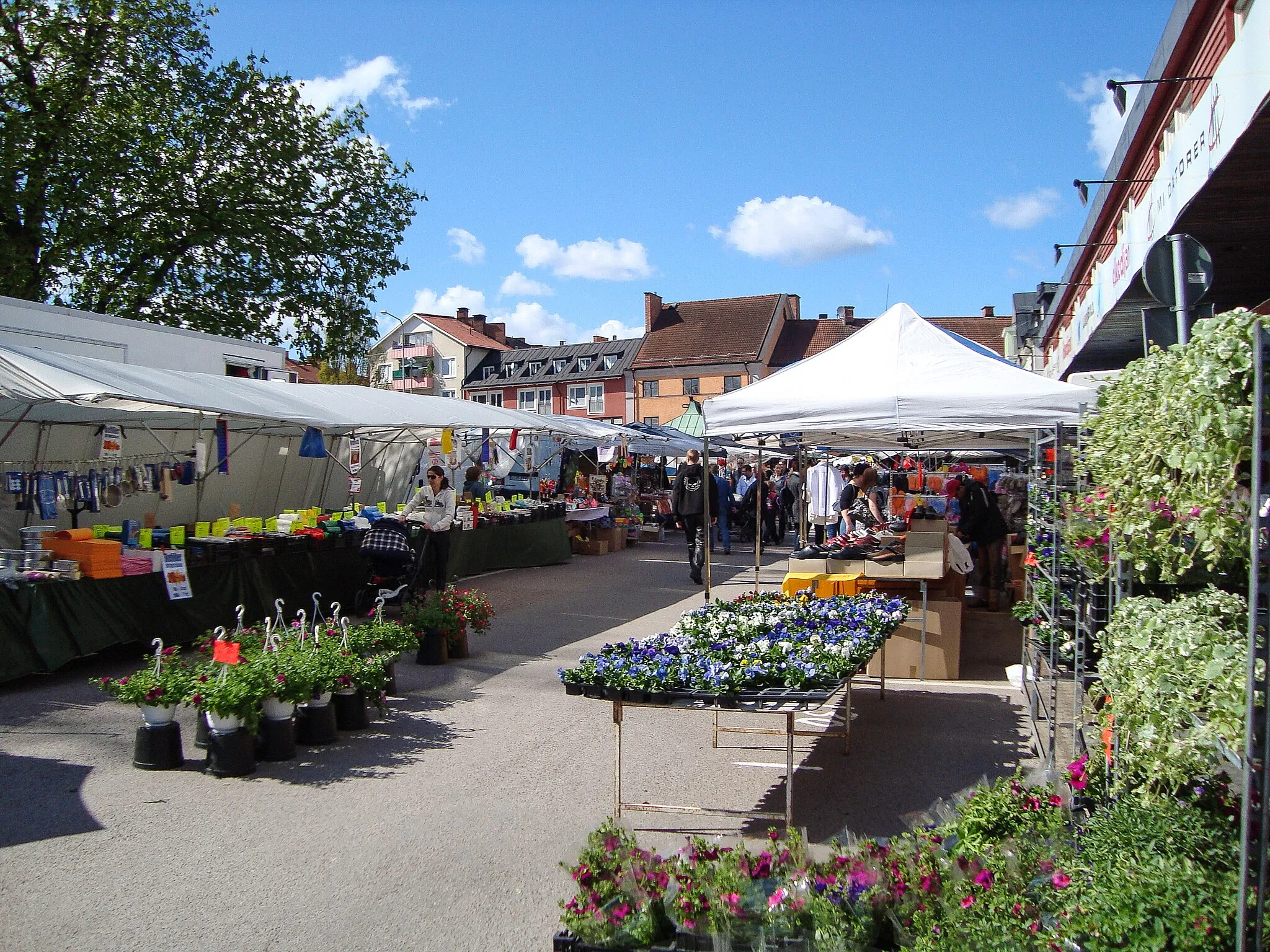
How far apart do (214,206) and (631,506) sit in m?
12.7

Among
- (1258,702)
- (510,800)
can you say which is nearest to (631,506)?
(510,800)

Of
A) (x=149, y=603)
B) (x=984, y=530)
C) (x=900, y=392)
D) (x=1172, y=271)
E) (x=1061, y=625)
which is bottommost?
(x=149, y=603)

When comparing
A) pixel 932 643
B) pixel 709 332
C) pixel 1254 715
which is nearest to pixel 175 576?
pixel 932 643

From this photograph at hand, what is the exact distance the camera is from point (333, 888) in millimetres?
4176

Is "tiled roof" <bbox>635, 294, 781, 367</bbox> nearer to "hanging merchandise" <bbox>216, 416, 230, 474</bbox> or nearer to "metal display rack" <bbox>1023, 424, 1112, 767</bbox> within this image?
"hanging merchandise" <bbox>216, 416, 230, 474</bbox>

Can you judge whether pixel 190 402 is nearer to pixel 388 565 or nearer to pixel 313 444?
pixel 388 565

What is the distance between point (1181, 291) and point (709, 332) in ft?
200

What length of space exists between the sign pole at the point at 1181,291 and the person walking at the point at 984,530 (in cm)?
781

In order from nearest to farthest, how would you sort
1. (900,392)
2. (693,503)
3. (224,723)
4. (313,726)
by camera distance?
(224,723) → (313,726) → (900,392) → (693,503)

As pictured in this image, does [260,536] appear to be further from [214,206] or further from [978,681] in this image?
[214,206]

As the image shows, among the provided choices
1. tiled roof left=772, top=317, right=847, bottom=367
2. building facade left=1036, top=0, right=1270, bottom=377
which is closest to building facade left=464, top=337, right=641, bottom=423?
tiled roof left=772, top=317, right=847, bottom=367

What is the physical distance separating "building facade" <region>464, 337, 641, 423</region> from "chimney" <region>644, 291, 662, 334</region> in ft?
4.20

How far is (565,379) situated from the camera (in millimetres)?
69062

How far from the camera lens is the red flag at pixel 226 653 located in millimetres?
5836
